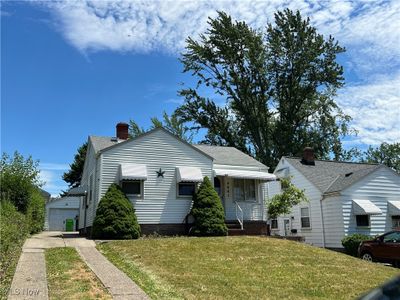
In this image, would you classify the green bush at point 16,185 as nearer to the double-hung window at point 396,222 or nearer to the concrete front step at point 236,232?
the concrete front step at point 236,232

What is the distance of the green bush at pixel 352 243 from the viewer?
2192cm

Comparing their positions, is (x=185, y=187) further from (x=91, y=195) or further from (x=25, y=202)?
(x=25, y=202)

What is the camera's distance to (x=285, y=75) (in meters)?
44.3

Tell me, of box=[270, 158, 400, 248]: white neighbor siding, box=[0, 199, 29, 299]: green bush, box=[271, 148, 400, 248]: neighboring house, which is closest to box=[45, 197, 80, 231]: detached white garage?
box=[271, 148, 400, 248]: neighboring house

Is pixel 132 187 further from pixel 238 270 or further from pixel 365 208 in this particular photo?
pixel 365 208

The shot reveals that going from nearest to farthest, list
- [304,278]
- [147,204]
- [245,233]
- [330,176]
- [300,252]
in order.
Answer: [304,278]
[300,252]
[147,204]
[245,233]
[330,176]

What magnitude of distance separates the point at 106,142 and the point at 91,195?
292 cm

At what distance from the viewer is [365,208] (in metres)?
24.3

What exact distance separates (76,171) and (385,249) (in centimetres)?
4587

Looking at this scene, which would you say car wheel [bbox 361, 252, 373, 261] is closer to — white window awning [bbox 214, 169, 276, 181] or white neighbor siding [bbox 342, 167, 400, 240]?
white neighbor siding [bbox 342, 167, 400, 240]

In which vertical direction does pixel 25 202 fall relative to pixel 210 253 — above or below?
above

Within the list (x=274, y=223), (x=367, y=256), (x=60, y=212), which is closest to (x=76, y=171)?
(x=60, y=212)

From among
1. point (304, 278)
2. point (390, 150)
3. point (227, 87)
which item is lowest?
point (304, 278)

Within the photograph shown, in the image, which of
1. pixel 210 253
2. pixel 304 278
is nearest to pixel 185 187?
pixel 210 253
